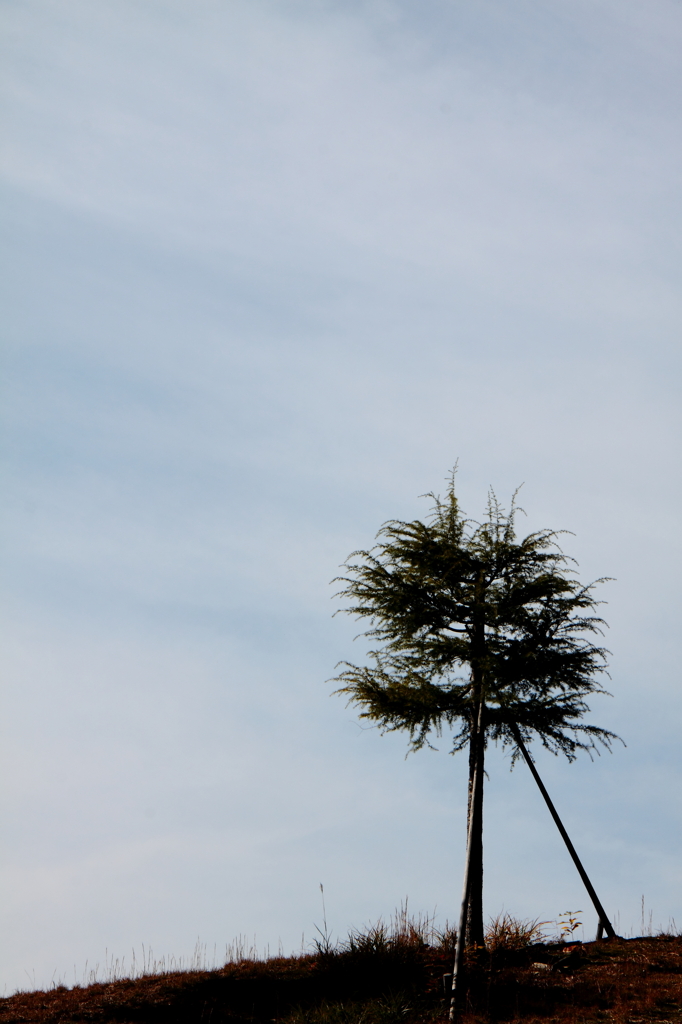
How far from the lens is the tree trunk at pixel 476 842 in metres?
15.5

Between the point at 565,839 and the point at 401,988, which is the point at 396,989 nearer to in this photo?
the point at 401,988

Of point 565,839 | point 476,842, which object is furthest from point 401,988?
point 565,839

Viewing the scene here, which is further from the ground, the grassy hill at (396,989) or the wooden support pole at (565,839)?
the wooden support pole at (565,839)

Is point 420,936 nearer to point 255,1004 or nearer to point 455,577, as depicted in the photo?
point 255,1004

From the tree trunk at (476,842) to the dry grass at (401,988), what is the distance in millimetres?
379

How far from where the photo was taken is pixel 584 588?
57.7ft

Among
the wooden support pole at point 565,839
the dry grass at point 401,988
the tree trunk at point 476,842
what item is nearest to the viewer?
the dry grass at point 401,988

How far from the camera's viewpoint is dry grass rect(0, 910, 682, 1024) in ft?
41.8

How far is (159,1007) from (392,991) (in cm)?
396

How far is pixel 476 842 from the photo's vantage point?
16.1 m

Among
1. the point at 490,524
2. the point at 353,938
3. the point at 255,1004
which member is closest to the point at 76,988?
the point at 255,1004

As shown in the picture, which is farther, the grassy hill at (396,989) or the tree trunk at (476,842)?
the tree trunk at (476,842)

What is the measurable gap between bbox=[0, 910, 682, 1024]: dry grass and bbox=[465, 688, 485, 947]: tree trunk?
0.38 metres

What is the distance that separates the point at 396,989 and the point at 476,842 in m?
3.05
